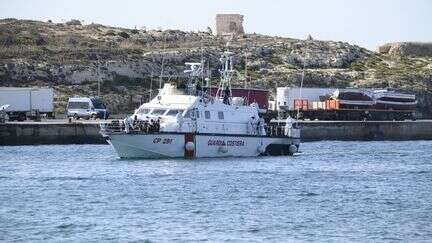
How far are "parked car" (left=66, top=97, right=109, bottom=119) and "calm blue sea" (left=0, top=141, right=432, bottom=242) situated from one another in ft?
93.8

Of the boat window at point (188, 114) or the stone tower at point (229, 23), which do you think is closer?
the boat window at point (188, 114)

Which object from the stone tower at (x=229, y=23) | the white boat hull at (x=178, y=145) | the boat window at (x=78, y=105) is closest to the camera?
the white boat hull at (x=178, y=145)

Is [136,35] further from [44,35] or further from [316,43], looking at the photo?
[316,43]

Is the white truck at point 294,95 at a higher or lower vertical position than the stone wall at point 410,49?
lower

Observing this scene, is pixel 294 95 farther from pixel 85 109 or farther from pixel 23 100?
pixel 23 100

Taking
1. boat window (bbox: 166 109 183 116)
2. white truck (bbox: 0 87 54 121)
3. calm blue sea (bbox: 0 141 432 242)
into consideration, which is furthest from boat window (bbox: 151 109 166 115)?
white truck (bbox: 0 87 54 121)

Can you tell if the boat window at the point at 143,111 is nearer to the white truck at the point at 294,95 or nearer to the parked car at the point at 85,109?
the parked car at the point at 85,109

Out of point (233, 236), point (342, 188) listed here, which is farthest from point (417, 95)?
point (233, 236)

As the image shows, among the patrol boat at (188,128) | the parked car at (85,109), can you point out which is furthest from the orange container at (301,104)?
the patrol boat at (188,128)

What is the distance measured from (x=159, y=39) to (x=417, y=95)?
3808 centimetres

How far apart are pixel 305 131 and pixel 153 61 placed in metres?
36.4

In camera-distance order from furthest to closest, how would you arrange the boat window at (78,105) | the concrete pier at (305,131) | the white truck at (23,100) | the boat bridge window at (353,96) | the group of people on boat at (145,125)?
the boat bridge window at (353,96) → the boat window at (78,105) → the white truck at (23,100) → the concrete pier at (305,131) → the group of people on boat at (145,125)

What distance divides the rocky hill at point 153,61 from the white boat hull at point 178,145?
151 ft

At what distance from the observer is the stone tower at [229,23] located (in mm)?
173625
